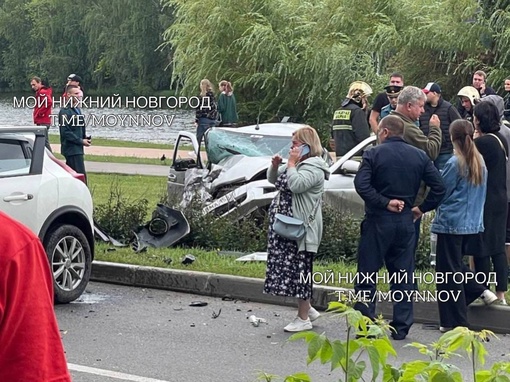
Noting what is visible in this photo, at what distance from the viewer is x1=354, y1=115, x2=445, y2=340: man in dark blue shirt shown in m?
7.32

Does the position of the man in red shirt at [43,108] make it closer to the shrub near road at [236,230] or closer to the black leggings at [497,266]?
the shrub near road at [236,230]

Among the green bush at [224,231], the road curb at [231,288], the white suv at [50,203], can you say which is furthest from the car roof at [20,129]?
the green bush at [224,231]

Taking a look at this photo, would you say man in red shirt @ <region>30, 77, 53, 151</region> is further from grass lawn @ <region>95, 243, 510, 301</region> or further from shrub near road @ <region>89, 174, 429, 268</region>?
grass lawn @ <region>95, 243, 510, 301</region>

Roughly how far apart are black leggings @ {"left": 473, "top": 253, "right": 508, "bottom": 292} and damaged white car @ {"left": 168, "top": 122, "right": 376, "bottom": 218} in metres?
2.71

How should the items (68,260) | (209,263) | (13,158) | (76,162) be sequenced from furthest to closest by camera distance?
1. (76,162)
2. (209,263)
3. (68,260)
4. (13,158)

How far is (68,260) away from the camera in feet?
28.1

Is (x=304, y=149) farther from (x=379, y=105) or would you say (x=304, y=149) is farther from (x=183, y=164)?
(x=183, y=164)

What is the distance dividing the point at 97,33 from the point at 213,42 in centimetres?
3778

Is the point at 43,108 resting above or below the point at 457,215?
below

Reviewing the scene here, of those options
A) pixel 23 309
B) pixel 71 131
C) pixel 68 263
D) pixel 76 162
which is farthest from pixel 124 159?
pixel 23 309

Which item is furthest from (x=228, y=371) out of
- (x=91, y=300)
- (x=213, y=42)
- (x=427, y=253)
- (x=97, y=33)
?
(x=97, y=33)

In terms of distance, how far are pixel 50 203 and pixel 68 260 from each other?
0.55 m

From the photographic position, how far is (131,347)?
7051 mm

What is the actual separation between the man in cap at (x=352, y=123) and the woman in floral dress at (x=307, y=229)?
4997mm
